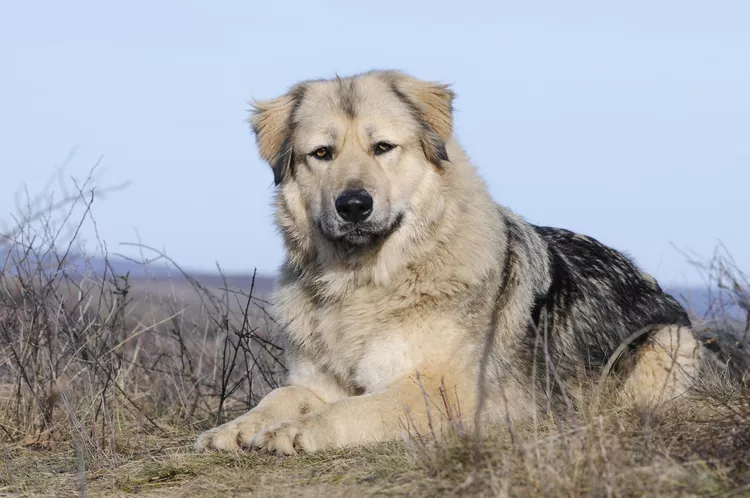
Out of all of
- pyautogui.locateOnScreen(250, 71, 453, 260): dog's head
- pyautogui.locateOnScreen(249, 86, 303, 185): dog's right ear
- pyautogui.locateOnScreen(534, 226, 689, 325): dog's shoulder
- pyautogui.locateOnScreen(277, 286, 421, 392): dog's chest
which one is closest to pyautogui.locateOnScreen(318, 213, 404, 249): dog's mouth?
pyautogui.locateOnScreen(250, 71, 453, 260): dog's head

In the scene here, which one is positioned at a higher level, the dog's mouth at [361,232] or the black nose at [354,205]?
the black nose at [354,205]

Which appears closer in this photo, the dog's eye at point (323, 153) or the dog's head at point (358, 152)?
the dog's head at point (358, 152)

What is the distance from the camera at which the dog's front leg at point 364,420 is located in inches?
178

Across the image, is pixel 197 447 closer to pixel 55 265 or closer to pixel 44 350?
pixel 44 350

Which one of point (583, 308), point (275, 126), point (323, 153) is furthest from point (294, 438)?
point (583, 308)

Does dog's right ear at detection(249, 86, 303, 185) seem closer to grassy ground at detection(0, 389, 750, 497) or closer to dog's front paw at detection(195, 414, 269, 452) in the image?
dog's front paw at detection(195, 414, 269, 452)

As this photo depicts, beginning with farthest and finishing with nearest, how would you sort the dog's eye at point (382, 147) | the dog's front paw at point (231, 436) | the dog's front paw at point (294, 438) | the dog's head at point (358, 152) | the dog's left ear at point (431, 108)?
the dog's left ear at point (431, 108), the dog's eye at point (382, 147), the dog's head at point (358, 152), the dog's front paw at point (231, 436), the dog's front paw at point (294, 438)

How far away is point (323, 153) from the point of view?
5.34 m

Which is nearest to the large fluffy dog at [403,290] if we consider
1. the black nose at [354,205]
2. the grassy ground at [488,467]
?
the black nose at [354,205]

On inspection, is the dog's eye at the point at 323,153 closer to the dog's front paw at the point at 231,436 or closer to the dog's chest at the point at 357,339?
the dog's chest at the point at 357,339

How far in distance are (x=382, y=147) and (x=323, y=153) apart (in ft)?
1.20

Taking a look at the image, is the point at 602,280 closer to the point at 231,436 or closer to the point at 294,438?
the point at 294,438

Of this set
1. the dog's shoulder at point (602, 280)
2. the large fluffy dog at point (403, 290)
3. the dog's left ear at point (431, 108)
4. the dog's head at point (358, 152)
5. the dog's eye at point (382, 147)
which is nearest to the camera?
the large fluffy dog at point (403, 290)

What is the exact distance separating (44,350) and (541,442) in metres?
4.17
